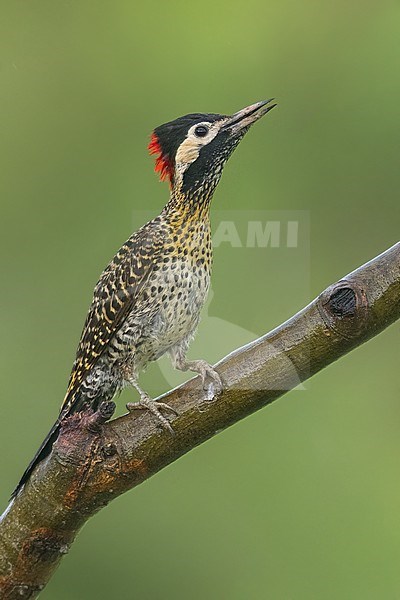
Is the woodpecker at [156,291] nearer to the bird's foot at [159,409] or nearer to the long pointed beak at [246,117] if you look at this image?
the long pointed beak at [246,117]

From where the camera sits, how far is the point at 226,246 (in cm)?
252

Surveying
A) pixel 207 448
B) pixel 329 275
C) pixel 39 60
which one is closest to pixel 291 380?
pixel 329 275

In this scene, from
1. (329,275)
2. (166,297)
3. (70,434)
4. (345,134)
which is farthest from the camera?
(345,134)

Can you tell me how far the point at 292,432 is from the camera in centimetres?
→ 276

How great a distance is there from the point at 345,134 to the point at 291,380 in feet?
4.75

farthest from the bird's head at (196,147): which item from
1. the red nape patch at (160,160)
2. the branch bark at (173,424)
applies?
the branch bark at (173,424)

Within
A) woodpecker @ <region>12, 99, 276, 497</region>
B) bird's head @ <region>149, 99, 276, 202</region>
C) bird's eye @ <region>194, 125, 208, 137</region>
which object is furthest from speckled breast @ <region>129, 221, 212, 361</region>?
bird's eye @ <region>194, 125, 208, 137</region>

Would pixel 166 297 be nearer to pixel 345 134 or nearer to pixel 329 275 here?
pixel 329 275

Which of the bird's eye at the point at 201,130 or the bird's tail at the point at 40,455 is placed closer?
the bird's tail at the point at 40,455

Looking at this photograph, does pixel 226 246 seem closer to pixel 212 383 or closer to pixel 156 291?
pixel 156 291

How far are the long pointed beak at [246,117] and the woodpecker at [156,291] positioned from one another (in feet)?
0.41

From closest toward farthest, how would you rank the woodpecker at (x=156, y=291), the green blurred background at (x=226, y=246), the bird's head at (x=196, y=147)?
the bird's head at (x=196, y=147) < the woodpecker at (x=156, y=291) < the green blurred background at (x=226, y=246)

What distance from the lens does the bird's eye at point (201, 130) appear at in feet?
5.89

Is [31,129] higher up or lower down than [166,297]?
higher up
